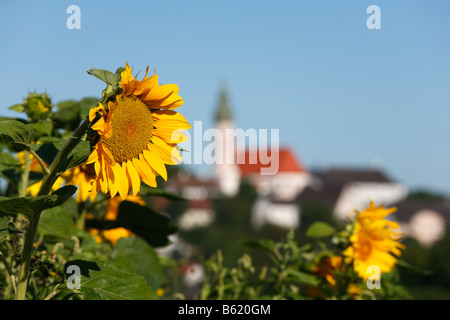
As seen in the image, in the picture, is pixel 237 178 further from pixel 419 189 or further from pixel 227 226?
pixel 419 189

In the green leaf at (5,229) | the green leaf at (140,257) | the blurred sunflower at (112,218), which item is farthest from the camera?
the blurred sunflower at (112,218)

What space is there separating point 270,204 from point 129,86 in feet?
341

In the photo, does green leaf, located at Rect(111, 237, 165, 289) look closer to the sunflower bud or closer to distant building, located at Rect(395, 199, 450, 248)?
the sunflower bud

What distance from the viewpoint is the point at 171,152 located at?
1618 millimetres

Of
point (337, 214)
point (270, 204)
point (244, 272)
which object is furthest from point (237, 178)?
point (244, 272)

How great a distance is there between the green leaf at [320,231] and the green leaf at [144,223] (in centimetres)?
52

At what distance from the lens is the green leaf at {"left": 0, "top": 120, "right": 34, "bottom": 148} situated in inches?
53.7

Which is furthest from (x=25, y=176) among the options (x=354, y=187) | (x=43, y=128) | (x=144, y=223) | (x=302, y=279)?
(x=354, y=187)

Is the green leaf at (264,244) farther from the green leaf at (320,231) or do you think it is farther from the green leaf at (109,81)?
the green leaf at (109,81)

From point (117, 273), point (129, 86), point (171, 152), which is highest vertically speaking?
point (129, 86)

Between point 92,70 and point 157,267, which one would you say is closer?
point 92,70

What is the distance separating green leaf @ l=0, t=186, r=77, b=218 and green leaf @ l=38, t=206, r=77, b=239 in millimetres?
582

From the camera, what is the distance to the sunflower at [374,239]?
2.23 meters

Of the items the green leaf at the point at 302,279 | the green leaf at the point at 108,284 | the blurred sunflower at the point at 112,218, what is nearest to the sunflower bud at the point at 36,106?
the blurred sunflower at the point at 112,218
